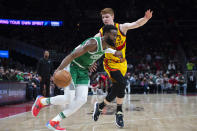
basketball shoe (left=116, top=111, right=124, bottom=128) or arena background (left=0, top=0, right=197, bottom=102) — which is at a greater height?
arena background (left=0, top=0, right=197, bottom=102)

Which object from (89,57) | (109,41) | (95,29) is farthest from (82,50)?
(95,29)

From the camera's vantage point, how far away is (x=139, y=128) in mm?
3775

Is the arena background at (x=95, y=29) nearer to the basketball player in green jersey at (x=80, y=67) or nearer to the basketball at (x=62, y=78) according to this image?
the basketball player in green jersey at (x=80, y=67)

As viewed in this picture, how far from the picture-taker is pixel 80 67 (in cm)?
343

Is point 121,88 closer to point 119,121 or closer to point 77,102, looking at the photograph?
point 119,121

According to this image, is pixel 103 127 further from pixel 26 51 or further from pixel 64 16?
pixel 64 16

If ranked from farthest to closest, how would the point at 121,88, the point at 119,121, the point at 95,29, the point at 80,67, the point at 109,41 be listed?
the point at 95,29, the point at 121,88, the point at 119,121, the point at 80,67, the point at 109,41

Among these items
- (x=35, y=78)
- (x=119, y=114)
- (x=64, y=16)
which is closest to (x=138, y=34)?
(x=64, y=16)

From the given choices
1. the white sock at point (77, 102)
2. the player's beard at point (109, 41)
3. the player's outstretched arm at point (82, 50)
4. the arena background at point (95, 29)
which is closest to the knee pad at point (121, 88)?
the white sock at point (77, 102)

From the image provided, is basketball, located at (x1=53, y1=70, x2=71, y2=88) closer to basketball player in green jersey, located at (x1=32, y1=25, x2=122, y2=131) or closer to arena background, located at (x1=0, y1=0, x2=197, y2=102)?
basketball player in green jersey, located at (x1=32, y1=25, x2=122, y2=131)

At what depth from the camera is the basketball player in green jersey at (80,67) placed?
3166 millimetres

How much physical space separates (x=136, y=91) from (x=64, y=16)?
1066 cm

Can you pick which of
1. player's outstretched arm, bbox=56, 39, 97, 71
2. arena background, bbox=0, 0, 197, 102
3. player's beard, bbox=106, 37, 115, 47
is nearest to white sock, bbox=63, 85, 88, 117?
player's outstretched arm, bbox=56, 39, 97, 71

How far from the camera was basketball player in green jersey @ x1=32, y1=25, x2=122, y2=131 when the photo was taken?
125 inches
